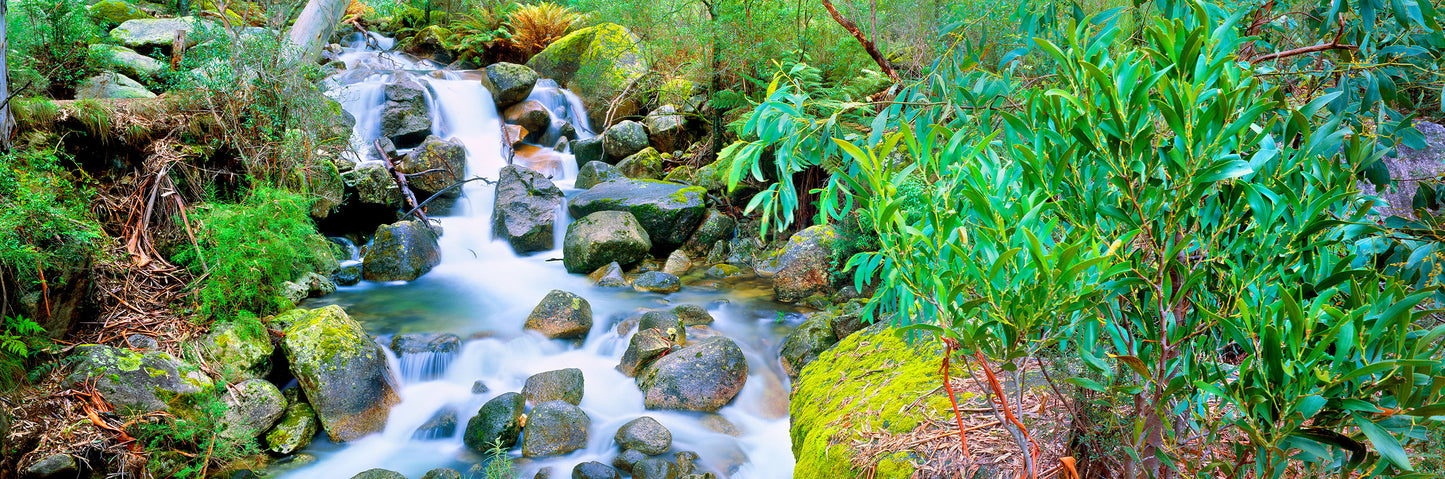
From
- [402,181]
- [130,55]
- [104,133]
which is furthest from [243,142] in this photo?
[130,55]

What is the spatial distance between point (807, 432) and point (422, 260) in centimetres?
608

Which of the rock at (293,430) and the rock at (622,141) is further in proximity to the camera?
the rock at (622,141)

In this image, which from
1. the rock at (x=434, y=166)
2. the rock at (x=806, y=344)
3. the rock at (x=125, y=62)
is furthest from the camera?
the rock at (x=434, y=166)

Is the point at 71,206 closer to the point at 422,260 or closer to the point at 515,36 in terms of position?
the point at 422,260

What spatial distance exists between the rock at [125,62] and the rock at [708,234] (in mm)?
5786

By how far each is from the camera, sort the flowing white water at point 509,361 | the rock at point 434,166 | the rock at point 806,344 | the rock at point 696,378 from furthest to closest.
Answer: the rock at point 434,166, the rock at point 806,344, the rock at point 696,378, the flowing white water at point 509,361

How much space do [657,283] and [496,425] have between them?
312 cm

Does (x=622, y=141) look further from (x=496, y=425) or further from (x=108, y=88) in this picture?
(x=496, y=425)

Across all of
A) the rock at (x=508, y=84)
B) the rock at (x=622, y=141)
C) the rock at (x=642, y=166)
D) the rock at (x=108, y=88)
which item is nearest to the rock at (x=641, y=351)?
the rock at (x=108, y=88)

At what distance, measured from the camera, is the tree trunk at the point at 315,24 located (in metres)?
7.28

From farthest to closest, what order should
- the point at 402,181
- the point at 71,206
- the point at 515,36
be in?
the point at 515,36 < the point at 402,181 < the point at 71,206

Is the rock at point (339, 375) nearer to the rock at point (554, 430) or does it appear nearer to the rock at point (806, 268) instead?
the rock at point (554, 430)

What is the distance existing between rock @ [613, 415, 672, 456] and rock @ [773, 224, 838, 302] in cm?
273

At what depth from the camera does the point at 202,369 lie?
4.28m
